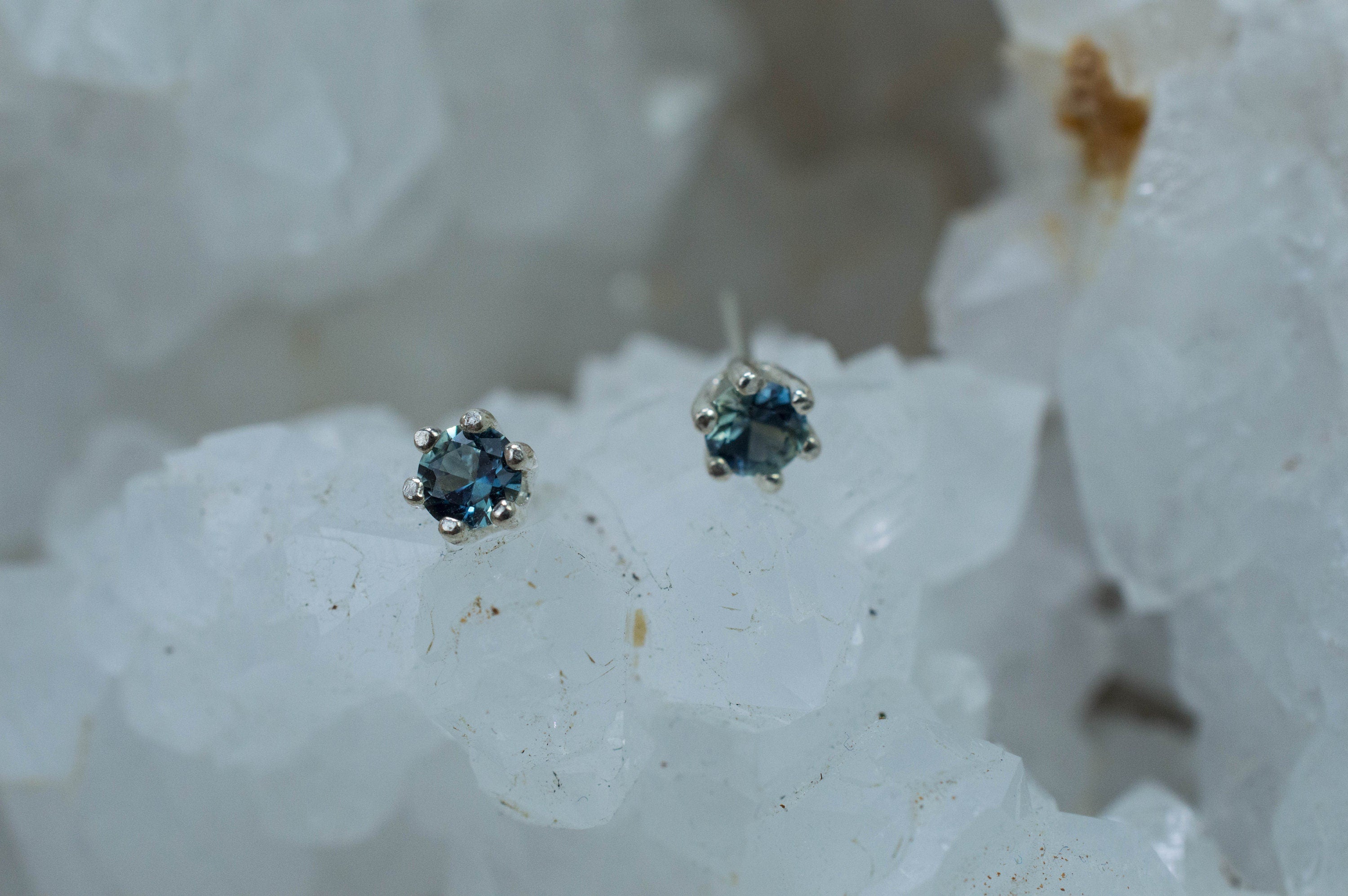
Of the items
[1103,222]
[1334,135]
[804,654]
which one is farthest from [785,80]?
[804,654]

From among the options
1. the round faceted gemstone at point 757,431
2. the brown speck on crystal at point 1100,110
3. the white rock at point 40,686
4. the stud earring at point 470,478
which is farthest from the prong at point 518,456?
the brown speck on crystal at point 1100,110

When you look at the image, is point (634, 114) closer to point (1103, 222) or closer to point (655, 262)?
point (655, 262)

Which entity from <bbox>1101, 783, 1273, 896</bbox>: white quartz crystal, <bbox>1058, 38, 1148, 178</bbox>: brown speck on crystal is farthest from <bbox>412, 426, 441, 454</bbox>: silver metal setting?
<bbox>1058, 38, 1148, 178</bbox>: brown speck on crystal

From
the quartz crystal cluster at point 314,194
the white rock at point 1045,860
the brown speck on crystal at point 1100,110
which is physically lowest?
the white rock at point 1045,860

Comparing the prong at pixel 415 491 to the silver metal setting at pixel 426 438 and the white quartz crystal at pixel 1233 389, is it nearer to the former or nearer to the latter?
the silver metal setting at pixel 426 438

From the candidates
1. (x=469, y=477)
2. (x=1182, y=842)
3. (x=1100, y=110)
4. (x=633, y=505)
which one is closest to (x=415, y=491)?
(x=469, y=477)

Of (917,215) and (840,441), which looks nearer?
(840,441)
